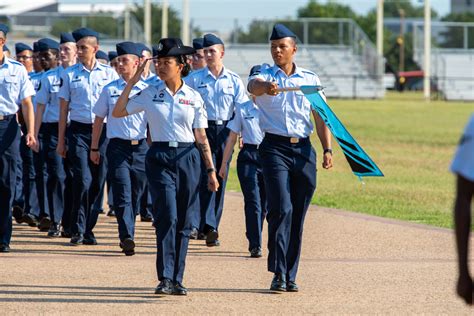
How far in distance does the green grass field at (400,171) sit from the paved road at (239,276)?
37.5 inches

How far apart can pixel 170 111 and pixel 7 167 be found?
322 centimetres

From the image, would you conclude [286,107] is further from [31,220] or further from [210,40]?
[31,220]

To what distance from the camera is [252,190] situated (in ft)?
42.5

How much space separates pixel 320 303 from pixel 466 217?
14.0 feet

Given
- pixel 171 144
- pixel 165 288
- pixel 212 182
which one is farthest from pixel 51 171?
pixel 165 288

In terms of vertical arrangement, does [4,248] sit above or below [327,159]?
below

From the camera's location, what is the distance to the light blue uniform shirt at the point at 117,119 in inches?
509

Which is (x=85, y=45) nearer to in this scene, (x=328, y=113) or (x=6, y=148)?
(x=6, y=148)

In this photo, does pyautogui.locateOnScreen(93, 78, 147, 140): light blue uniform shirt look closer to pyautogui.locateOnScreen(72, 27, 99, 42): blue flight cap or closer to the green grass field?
pyautogui.locateOnScreen(72, 27, 99, 42): blue flight cap

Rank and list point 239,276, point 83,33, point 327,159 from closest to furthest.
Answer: point 327,159, point 239,276, point 83,33

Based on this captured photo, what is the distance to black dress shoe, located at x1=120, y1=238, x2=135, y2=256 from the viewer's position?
12641mm

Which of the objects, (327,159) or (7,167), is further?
(7,167)

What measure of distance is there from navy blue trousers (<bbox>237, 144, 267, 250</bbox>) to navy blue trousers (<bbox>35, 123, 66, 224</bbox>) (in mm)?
2724

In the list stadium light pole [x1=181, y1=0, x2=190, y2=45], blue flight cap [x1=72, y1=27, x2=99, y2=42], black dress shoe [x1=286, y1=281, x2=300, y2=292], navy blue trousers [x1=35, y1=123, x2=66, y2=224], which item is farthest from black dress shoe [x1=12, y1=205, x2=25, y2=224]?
stadium light pole [x1=181, y1=0, x2=190, y2=45]
